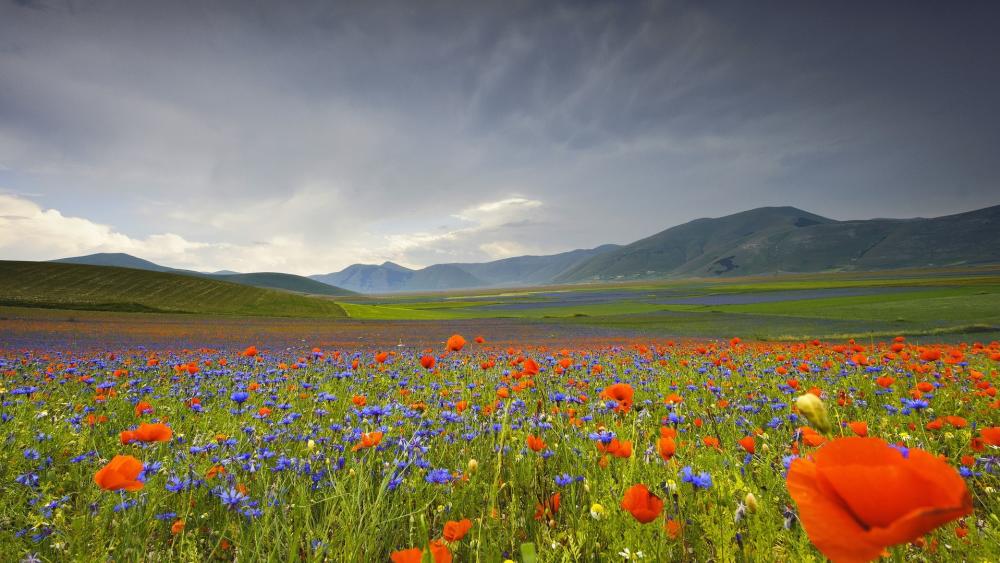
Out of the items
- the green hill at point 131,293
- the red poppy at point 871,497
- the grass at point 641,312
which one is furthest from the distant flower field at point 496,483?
the green hill at point 131,293

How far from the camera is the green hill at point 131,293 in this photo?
45.3 metres

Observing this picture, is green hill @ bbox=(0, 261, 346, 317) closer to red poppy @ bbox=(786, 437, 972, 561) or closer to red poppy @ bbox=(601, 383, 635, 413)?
red poppy @ bbox=(601, 383, 635, 413)

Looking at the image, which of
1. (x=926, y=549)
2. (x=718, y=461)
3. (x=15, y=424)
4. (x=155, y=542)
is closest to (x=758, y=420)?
(x=718, y=461)

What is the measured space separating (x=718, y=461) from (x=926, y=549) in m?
1.55

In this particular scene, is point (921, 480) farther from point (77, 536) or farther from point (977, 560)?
point (77, 536)

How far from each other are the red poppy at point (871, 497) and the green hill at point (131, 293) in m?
56.4

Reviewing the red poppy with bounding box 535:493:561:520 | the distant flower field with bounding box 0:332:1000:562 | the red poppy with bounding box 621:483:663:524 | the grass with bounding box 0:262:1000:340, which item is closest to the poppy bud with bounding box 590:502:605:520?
the distant flower field with bounding box 0:332:1000:562

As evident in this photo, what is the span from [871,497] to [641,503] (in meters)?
1.37

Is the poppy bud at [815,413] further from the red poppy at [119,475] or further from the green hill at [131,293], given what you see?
the green hill at [131,293]

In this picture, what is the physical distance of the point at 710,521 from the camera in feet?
9.46

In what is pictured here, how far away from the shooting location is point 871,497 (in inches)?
32.9

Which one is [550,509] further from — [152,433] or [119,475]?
[152,433]

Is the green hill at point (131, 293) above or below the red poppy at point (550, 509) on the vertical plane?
above

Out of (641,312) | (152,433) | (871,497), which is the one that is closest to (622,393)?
(871,497)
